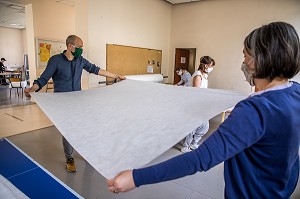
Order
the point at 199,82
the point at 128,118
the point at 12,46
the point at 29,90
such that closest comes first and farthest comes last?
1. the point at 128,118
2. the point at 29,90
3. the point at 199,82
4. the point at 12,46

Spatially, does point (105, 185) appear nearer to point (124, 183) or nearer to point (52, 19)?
point (124, 183)

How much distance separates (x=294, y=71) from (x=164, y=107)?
930 mm

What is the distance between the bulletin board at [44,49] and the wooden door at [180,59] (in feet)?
12.0

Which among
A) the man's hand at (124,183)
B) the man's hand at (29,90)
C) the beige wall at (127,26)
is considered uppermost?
the beige wall at (127,26)

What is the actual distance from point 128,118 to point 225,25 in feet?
16.6

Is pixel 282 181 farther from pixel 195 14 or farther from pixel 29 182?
pixel 195 14

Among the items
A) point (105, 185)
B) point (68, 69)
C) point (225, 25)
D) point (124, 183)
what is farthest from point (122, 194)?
point (225, 25)

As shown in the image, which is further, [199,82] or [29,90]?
[199,82]

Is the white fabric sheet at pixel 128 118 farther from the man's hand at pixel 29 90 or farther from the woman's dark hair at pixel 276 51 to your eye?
the woman's dark hair at pixel 276 51

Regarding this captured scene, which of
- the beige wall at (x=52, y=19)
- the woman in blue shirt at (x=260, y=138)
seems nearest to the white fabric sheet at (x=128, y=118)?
the woman in blue shirt at (x=260, y=138)

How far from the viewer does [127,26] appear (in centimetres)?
459

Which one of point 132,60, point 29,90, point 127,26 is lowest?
point 29,90

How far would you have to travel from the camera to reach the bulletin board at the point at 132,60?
430cm

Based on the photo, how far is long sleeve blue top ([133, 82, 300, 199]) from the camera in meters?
0.55
